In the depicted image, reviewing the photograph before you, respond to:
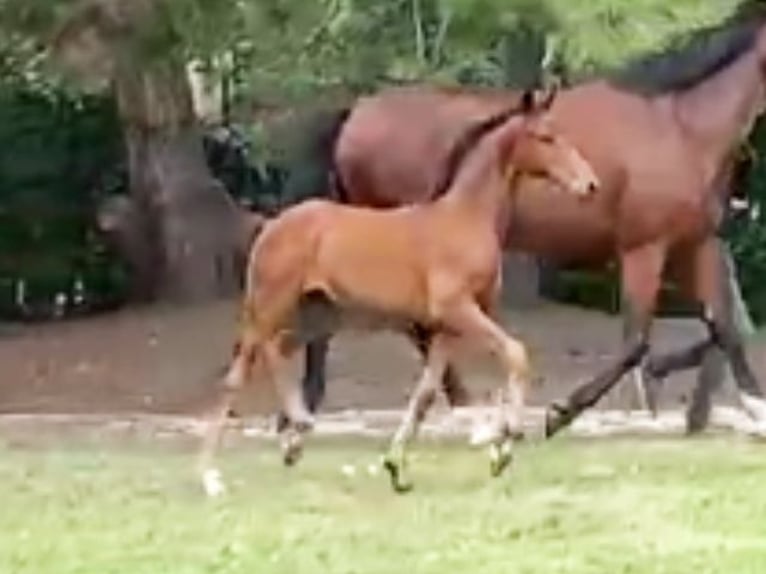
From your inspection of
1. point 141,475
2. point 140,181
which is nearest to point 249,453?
point 141,475

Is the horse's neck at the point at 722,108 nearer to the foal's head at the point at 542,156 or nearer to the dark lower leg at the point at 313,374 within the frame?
the foal's head at the point at 542,156

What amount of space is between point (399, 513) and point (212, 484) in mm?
1020

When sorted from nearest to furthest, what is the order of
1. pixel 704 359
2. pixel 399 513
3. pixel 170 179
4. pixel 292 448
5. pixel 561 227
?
pixel 399 513 < pixel 292 448 < pixel 561 227 < pixel 704 359 < pixel 170 179

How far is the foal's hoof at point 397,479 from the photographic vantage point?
10.5m

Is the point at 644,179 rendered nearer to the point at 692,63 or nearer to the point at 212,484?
the point at 692,63

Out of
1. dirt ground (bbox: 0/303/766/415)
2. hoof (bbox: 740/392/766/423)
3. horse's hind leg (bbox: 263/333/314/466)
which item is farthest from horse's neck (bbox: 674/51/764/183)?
dirt ground (bbox: 0/303/766/415)

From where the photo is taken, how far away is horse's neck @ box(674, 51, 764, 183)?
12.5m

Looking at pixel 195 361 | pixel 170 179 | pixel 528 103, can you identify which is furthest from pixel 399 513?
pixel 170 179

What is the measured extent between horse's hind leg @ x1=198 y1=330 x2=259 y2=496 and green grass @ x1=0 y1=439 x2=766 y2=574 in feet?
0.34

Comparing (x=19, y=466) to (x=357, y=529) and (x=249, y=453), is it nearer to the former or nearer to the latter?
(x=249, y=453)

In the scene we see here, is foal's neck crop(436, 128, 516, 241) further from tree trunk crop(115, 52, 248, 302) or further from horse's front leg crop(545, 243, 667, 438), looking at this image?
tree trunk crop(115, 52, 248, 302)

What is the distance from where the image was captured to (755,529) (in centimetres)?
925

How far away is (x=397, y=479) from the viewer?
34.8 feet

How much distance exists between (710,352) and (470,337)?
103 inches
